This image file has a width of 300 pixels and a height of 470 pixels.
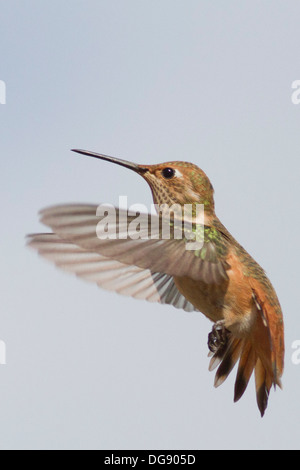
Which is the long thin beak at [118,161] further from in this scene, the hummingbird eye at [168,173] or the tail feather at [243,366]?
the tail feather at [243,366]

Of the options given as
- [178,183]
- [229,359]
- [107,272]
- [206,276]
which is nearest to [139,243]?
[206,276]

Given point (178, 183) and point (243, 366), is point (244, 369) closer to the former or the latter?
point (243, 366)

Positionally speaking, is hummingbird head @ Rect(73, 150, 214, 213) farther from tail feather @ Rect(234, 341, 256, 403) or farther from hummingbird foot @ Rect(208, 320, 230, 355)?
tail feather @ Rect(234, 341, 256, 403)

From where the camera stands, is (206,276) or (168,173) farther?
(168,173)

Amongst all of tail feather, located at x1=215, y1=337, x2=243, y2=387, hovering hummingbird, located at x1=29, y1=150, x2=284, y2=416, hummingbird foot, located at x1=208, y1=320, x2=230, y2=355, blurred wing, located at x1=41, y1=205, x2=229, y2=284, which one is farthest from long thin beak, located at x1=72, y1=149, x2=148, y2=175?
tail feather, located at x1=215, y1=337, x2=243, y2=387

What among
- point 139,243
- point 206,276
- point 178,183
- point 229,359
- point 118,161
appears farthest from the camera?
point 229,359

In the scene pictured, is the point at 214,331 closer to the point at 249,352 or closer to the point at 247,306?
the point at 247,306

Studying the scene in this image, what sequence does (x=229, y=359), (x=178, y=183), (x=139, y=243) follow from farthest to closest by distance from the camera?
(x=229, y=359)
(x=178, y=183)
(x=139, y=243)
